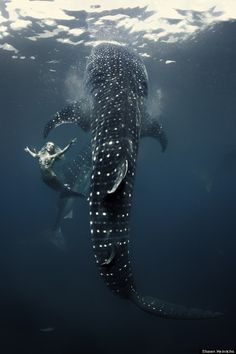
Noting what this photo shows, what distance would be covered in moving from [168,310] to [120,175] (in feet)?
4.76

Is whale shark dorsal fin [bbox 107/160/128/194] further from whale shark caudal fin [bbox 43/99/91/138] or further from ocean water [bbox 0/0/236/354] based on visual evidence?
ocean water [bbox 0/0/236/354]

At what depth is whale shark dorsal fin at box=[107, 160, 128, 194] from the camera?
2.47m

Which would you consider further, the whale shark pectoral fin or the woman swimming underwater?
the woman swimming underwater

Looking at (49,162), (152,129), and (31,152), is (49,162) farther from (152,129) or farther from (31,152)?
(152,129)

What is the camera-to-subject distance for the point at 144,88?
14.3 feet

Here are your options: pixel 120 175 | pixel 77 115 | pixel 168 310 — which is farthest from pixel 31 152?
pixel 120 175

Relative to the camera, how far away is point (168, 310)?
10.2ft

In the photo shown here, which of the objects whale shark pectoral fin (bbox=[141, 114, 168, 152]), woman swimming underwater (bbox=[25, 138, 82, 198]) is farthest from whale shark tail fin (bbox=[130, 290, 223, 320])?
woman swimming underwater (bbox=[25, 138, 82, 198])

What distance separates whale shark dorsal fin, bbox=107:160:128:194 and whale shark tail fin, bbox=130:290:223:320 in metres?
1.00

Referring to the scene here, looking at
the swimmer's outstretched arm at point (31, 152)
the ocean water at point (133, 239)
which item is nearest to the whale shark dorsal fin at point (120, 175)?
the swimmer's outstretched arm at point (31, 152)

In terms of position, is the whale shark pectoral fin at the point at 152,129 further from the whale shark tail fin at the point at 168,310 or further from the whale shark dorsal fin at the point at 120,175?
the whale shark tail fin at the point at 168,310

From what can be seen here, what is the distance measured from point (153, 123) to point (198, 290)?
1623cm

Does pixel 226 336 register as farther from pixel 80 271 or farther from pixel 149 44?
pixel 149 44

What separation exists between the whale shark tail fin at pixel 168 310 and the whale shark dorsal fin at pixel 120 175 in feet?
3.29
